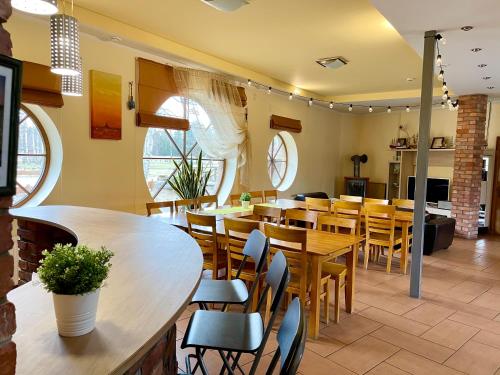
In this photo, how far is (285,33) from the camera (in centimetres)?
428

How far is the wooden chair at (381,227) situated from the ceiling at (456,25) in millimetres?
1938

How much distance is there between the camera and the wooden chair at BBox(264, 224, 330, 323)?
2672 millimetres

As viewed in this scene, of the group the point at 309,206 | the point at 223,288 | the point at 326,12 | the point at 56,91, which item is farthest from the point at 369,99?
the point at 223,288

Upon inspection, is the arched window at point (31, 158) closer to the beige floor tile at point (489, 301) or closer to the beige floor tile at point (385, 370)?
the beige floor tile at point (385, 370)

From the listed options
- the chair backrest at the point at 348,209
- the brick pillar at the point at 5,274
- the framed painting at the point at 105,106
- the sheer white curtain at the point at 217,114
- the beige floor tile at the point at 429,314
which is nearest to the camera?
the brick pillar at the point at 5,274

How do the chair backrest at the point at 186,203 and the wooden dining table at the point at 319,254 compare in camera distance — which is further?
the chair backrest at the point at 186,203

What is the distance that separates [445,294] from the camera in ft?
12.8

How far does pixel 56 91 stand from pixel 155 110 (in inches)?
53.2

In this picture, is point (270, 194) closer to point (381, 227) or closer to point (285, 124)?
point (285, 124)

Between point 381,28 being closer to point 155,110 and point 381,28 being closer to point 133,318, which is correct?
point 155,110

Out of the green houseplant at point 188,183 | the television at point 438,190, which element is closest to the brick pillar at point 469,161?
the television at point 438,190

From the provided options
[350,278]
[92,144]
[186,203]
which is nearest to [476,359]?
[350,278]

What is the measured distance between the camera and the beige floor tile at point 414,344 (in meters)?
2.66

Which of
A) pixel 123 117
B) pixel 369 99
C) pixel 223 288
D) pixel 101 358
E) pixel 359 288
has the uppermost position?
pixel 369 99
